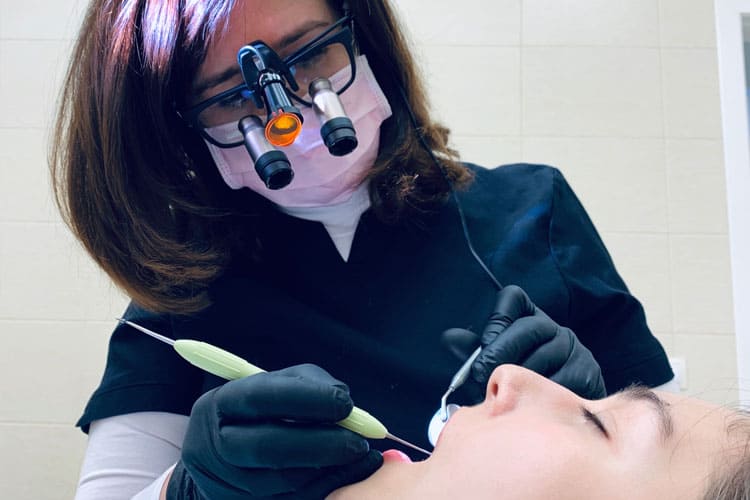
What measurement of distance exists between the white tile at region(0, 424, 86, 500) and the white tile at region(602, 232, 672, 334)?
2046 mm

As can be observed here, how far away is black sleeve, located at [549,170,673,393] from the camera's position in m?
1.22

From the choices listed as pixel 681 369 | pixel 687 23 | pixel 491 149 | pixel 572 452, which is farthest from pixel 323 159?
pixel 687 23

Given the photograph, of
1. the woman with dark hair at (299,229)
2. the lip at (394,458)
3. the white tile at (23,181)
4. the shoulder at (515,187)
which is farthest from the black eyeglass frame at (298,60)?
the white tile at (23,181)

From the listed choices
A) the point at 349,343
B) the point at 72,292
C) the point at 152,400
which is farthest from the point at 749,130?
the point at 72,292

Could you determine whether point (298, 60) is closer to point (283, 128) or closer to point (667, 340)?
point (283, 128)

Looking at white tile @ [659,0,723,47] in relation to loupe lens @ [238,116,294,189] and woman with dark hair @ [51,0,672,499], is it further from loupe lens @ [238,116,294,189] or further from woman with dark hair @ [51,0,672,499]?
loupe lens @ [238,116,294,189]

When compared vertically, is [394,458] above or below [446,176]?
below

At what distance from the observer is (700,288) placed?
2.40 metres

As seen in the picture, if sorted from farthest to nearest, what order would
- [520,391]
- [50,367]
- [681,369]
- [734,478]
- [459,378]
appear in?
[50,367], [681,369], [459,378], [520,391], [734,478]

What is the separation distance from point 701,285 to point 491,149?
2.92 feet

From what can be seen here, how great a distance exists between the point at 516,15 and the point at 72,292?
6.43 ft

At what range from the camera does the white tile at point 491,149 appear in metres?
2.51

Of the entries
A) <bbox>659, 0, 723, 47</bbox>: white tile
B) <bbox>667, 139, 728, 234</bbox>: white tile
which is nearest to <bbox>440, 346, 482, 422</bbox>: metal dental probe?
<bbox>667, 139, 728, 234</bbox>: white tile

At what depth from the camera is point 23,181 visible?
2.55 m
